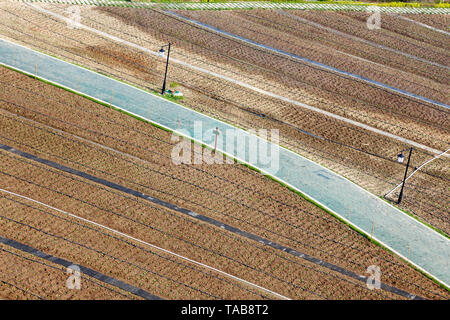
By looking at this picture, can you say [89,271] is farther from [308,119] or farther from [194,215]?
[308,119]

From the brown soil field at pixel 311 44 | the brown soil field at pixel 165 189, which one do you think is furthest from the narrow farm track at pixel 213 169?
the brown soil field at pixel 311 44

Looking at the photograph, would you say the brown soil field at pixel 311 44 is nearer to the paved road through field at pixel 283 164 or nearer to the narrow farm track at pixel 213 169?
the narrow farm track at pixel 213 169

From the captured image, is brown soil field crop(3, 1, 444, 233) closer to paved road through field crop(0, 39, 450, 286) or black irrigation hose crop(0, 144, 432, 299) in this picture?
paved road through field crop(0, 39, 450, 286)

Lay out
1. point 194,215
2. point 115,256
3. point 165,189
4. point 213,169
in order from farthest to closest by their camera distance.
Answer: point 213,169 → point 165,189 → point 194,215 → point 115,256

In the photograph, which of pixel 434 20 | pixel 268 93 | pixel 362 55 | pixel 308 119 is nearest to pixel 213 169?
pixel 308 119

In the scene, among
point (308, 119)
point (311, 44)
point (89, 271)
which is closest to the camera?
point (89, 271)
